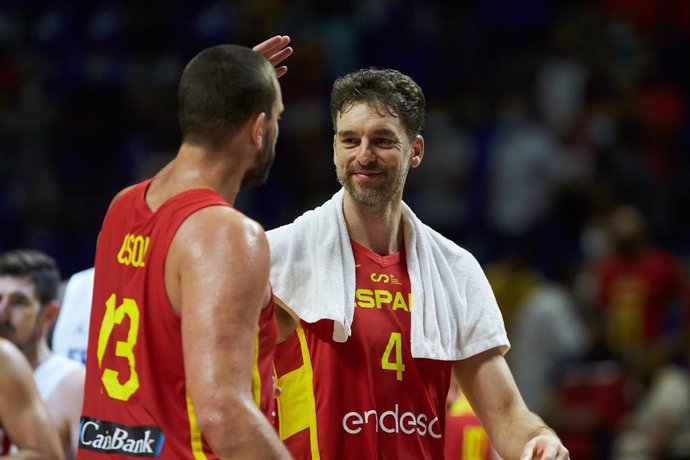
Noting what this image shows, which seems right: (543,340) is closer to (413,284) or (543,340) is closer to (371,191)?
(413,284)

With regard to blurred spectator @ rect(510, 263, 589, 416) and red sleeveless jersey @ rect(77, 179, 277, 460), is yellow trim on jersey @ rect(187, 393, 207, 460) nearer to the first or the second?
red sleeveless jersey @ rect(77, 179, 277, 460)

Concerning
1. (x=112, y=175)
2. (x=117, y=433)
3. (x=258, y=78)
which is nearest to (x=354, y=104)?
(x=258, y=78)

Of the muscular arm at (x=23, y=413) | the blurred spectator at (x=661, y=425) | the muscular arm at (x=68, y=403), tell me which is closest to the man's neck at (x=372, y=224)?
the muscular arm at (x=23, y=413)

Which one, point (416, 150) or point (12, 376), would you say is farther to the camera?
point (12, 376)

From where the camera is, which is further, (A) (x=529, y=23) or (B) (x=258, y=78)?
(A) (x=529, y=23)

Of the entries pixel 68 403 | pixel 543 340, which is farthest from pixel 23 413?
pixel 543 340

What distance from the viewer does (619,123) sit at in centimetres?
1222

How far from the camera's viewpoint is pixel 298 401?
452 centimetres

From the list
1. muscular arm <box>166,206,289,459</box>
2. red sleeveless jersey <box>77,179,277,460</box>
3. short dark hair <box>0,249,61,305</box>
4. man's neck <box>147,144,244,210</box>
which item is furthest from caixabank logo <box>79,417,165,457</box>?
short dark hair <box>0,249,61,305</box>

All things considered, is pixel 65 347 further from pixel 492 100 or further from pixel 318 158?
pixel 492 100

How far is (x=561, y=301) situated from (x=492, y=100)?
9.21 ft

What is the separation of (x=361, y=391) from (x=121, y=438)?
1083mm

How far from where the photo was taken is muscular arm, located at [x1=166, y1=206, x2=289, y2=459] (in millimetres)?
3406

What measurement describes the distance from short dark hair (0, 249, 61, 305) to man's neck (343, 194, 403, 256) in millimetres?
2127
